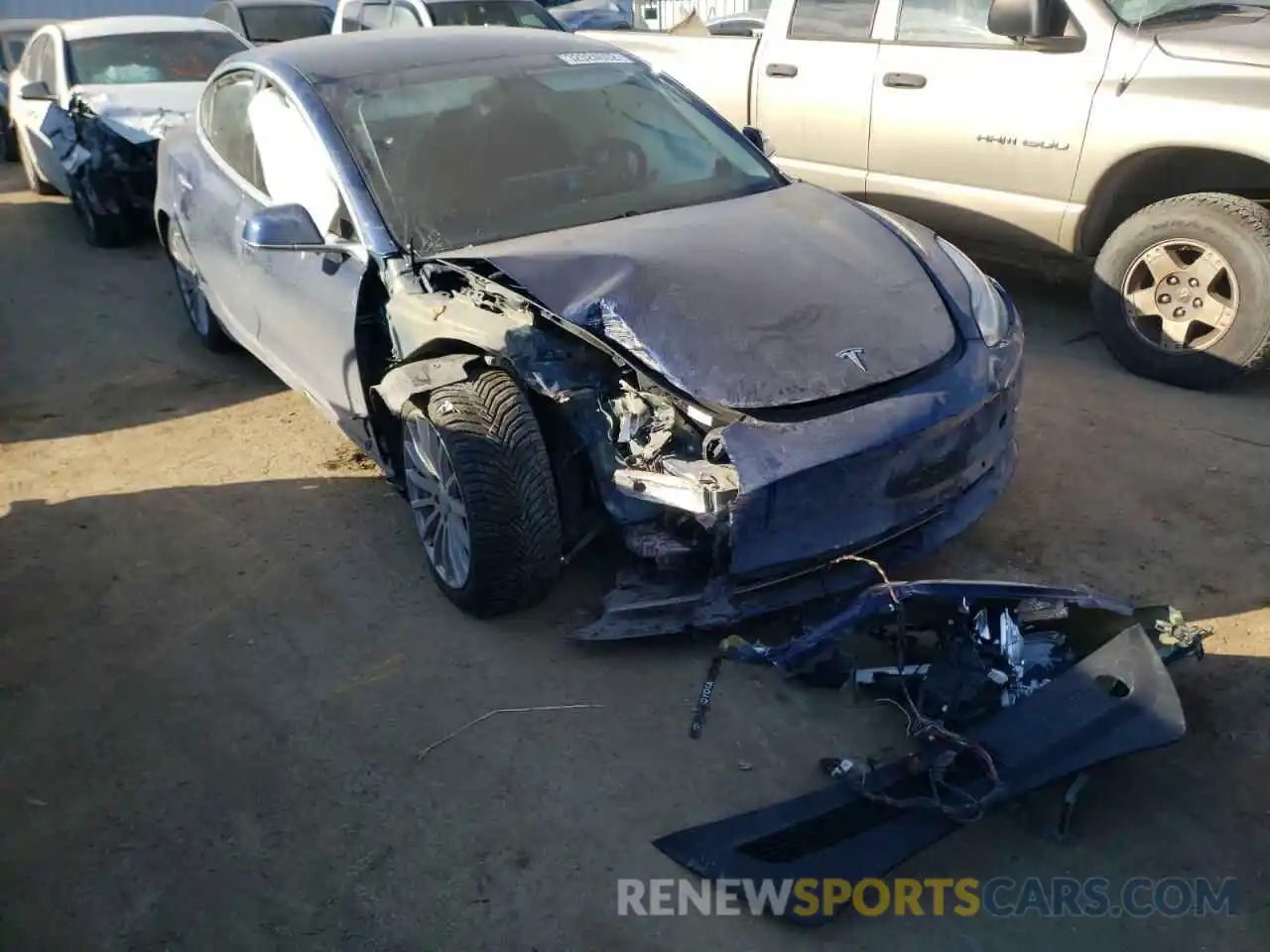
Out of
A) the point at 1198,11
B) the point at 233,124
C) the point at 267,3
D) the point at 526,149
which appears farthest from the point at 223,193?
the point at 267,3

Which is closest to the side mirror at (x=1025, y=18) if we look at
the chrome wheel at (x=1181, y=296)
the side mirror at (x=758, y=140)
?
the chrome wheel at (x=1181, y=296)

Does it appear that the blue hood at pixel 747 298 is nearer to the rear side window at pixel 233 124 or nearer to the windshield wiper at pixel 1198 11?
the rear side window at pixel 233 124

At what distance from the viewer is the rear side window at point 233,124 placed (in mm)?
4840

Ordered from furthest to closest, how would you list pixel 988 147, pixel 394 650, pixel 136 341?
1. pixel 136 341
2. pixel 988 147
3. pixel 394 650

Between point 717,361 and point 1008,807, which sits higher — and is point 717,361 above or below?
above

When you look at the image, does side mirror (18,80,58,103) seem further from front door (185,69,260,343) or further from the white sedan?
front door (185,69,260,343)

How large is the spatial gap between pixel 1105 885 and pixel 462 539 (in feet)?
6.79

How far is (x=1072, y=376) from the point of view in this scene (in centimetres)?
531

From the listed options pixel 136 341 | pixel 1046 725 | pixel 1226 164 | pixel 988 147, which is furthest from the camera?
pixel 136 341

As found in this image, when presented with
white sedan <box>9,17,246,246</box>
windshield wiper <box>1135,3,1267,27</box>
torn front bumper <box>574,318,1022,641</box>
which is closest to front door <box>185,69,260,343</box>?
white sedan <box>9,17,246,246</box>

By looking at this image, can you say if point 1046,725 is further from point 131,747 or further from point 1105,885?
point 131,747

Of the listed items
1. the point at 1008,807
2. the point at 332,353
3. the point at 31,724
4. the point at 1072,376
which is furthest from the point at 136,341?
the point at 1008,807

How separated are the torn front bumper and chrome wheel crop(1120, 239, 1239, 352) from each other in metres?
2.03

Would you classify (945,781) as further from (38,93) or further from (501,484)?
(38,93)
